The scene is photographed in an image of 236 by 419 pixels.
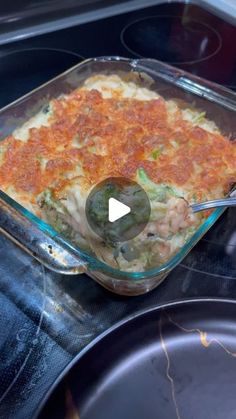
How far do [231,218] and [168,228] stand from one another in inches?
9.2

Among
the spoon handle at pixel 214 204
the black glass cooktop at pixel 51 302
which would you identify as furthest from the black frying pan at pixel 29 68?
the spoon handle at pixel 214 204

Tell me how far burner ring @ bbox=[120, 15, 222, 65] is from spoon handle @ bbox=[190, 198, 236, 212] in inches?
29.6

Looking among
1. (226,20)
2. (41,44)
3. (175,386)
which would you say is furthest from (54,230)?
(226,20)

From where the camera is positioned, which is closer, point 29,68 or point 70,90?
point 70,90

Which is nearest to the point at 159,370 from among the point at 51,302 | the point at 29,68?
the point at 51,302

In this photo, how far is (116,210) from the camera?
2.56 ft

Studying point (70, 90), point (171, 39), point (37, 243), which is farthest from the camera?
point (171, 39)

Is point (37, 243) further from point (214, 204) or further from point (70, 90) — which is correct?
point (70, 90)

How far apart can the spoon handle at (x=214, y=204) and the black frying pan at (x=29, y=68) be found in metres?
0.68

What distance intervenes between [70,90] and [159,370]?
2.50 feet

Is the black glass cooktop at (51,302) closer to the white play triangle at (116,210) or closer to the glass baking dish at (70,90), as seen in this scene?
the glass baking dish at (70,90)

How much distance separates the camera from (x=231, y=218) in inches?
38.3
